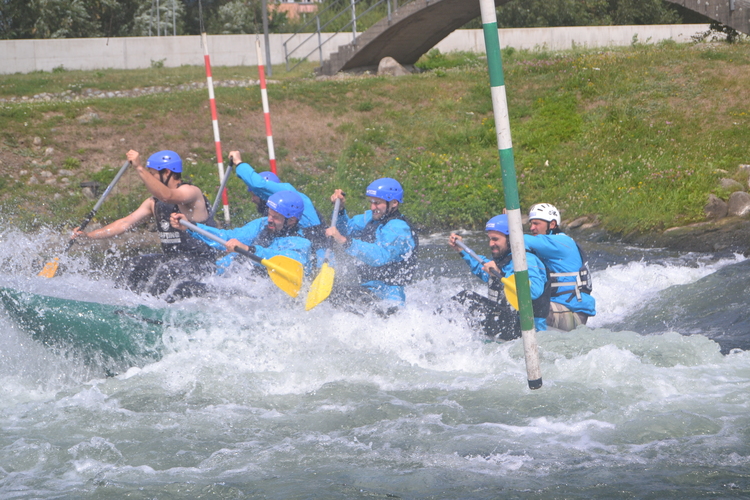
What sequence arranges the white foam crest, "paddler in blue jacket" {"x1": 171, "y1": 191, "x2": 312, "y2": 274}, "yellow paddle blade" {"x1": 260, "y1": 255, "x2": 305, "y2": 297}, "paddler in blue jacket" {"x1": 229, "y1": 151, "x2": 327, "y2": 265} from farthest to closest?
the white foam crest < "paddler in blue jacket" {"x1": 229, "y1": 151, "x2": 327, "y2": 265} < "paddler in blue jacket" {"x1": 171, "y1": 191, "x2": 312, "y2": 274} < "yellow paddle blade" {"x1": 260, "y1": 255, "x2": 305, "y2": 297}

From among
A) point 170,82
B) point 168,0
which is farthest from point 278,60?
point 168,0

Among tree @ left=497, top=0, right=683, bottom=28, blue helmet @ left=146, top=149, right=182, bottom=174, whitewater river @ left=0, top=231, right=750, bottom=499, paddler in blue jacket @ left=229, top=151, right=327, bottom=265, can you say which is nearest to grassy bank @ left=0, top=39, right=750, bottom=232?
paddler in blue jacket @ left=229, top=151, right=327, bottom=265

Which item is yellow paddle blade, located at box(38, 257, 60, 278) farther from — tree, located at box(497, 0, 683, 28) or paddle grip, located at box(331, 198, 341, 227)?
tree, located at box(497, 0, 683, 28)

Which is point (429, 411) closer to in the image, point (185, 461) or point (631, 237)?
point (185, 461)

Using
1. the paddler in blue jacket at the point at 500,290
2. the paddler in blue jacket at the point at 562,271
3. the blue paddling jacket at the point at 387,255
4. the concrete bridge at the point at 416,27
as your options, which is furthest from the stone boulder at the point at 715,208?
the blue paddling jacket at the point at 387,255

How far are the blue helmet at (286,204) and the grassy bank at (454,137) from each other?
6.80 m

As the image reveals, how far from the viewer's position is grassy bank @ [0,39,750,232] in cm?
1318

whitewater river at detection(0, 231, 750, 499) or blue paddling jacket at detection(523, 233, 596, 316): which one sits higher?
blue paddling jacket at detection(523, 233, 596, 316)

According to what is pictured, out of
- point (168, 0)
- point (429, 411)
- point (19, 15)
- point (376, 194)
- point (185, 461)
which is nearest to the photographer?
point (185, 461)

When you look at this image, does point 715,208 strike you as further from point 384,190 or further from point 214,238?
point 214,238

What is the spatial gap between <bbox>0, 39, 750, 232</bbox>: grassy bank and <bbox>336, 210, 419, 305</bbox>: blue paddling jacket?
21.6ft

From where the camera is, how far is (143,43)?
2673 centimetres

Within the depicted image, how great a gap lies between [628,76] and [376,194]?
1238 centimetres

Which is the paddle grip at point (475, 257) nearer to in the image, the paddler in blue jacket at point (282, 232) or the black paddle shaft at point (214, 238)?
the paddler in blue jacket at point (282, 232)
